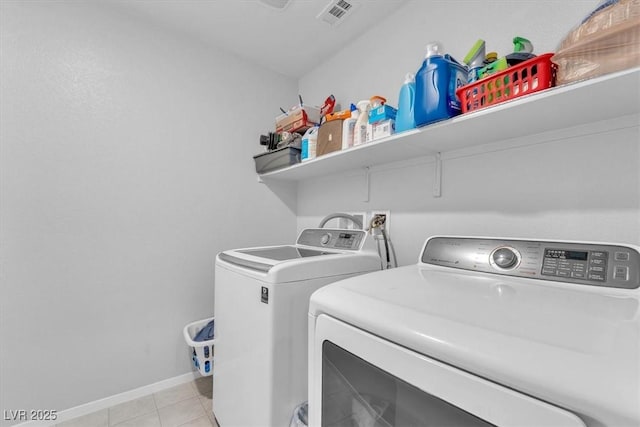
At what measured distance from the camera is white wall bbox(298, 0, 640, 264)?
95 cm

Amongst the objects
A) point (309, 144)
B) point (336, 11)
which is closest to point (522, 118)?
point (309, 144)

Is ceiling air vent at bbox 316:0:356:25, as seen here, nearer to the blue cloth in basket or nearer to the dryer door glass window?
the dryer door glass window

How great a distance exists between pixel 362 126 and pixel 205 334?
178cm

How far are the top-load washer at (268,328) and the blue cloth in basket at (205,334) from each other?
0.56 m

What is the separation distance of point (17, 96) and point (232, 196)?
1286mm

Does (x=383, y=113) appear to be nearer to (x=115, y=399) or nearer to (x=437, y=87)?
(x=437, y=87)

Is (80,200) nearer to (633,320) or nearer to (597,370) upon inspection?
(597,370)

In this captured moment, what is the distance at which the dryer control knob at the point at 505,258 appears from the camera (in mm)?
910

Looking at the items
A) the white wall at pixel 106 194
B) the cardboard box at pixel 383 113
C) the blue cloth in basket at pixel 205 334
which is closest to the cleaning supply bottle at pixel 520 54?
the cardboard box at pixel 383 113

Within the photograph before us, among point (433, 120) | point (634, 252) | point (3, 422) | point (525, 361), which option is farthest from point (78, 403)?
point (634, 252)

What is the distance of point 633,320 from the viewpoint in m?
0.52

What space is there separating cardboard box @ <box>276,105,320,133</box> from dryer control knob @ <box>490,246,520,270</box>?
1.50 meters

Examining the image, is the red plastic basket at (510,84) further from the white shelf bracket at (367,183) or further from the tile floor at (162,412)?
the tile floor at (162,412)

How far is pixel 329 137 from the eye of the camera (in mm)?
1613
